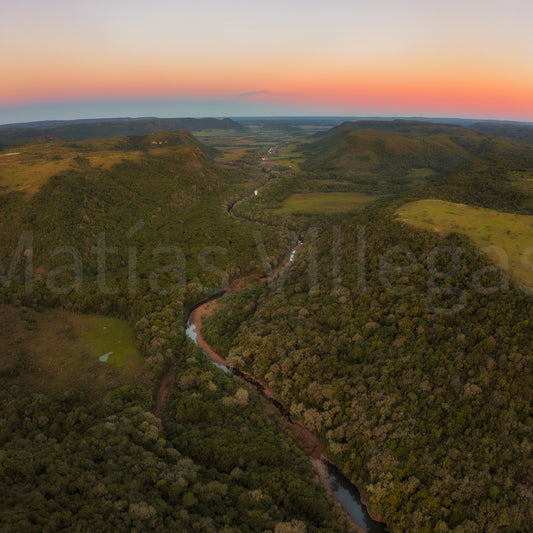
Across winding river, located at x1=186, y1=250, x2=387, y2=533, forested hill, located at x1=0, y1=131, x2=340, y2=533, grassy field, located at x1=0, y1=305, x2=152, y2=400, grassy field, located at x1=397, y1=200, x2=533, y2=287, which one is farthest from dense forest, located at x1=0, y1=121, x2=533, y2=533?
grassy field, located at x1=397, y1=200, x2=533, y2=287

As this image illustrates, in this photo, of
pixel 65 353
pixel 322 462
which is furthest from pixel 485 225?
pixel 65 353

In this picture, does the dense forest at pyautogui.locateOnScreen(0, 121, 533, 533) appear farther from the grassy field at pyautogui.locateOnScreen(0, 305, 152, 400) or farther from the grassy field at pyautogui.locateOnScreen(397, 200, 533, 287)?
the grassy field at pyautogui.locateOnScreen(397, 200, 533, 287)

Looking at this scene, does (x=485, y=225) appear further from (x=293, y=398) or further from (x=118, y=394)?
(x=118, y=394)

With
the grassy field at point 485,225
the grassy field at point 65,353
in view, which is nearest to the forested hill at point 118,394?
the grassy field at point 65,353

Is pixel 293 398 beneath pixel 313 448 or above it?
above

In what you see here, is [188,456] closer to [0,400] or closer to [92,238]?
[0,400]

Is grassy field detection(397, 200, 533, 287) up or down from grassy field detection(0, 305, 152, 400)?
up

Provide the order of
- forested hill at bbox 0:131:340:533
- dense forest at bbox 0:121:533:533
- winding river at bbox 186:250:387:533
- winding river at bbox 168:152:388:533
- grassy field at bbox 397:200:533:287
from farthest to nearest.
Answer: grassy field at bbox 397:200:533:287, winding river at bbox 168:152:388:533, winding river at bbox 186:250:387:533, dense forest at bbox 0:121:533:533, forested hill at bbox 0:131:340:533
